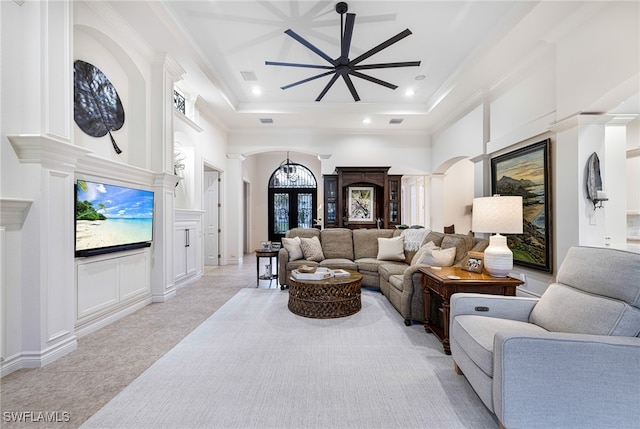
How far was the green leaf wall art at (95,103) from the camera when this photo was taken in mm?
2816

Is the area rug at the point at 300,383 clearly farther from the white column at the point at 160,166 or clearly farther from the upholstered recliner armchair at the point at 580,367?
the white column at the point at 160,166

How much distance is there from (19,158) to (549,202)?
203 inches

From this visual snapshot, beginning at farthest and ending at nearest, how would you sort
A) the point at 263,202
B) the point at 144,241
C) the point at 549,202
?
the point at 263,202
the point at 144,241
the point at 549,202

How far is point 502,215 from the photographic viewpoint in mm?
2455

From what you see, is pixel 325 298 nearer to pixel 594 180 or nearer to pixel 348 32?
pixel 348 32

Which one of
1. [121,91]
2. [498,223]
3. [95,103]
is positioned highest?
[121,91]

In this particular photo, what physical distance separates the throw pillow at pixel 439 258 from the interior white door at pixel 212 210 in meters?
5.07

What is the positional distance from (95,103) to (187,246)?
257 cm

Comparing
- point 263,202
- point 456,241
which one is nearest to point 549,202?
point 456,241

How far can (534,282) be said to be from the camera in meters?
3.61

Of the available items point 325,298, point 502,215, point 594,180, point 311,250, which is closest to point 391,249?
point 311,250

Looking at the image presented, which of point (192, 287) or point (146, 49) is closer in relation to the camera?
point (146, 49)

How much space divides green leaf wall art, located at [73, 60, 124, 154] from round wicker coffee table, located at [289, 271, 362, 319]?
2.77 meters

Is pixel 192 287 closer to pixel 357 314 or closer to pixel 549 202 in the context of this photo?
pixel 357 314
